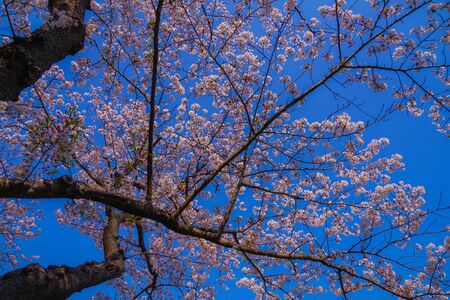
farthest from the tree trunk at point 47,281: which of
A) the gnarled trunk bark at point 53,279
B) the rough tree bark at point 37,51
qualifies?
the rough tree bark at point 37,51

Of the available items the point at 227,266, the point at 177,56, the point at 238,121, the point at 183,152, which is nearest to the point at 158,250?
the point at 227,266

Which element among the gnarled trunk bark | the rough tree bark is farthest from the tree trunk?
the rough tree bark

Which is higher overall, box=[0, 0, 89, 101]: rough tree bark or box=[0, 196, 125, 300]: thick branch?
box=[0, 0, 89, 101]: rough tree bark

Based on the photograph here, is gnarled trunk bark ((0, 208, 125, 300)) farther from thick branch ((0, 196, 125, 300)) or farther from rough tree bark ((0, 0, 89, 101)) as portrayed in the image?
rough tree bark ((0, 0, 89, 101))

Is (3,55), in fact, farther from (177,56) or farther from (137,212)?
(177,56)

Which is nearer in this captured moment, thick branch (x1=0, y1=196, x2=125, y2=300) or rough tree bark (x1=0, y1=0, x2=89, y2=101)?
rough tree bark (x1=0, y1=0, x2=89, y2=101)

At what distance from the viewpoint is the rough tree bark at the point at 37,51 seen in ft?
10.4

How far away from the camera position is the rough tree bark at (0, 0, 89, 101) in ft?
10.4

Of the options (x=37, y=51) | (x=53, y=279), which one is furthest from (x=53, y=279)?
(x=37, y=51)

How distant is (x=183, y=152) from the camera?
8.32 metres

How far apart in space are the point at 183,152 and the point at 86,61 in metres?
3.08

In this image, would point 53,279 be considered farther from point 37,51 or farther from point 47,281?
point 37,51

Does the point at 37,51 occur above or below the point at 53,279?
above

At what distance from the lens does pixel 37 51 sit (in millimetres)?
3430
